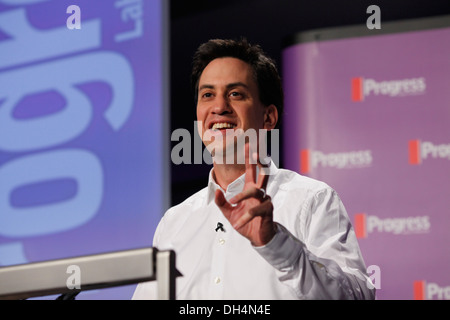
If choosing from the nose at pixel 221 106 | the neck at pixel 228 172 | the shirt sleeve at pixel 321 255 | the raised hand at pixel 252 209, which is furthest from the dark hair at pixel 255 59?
the raised hand at pixel 252 209

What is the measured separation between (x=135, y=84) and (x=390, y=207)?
4.00 feet

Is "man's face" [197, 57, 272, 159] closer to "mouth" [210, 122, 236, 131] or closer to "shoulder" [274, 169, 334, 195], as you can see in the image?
"mouth" [210, 122, 236, 131]

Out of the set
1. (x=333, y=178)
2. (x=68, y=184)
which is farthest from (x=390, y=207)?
(x=68, y=184)

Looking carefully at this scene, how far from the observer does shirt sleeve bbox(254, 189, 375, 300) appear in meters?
1.56

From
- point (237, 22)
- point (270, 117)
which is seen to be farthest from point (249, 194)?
point (237, 22)

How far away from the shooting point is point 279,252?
1534 millimetres

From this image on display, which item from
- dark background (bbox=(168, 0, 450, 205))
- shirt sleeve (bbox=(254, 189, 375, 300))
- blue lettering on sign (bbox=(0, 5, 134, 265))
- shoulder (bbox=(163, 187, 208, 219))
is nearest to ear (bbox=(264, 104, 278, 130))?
shoulder (bbox=(163, 187, 208, 219))

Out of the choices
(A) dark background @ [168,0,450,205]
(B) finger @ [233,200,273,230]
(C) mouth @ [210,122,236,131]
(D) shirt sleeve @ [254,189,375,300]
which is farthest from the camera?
(A) dark background @ [168,0,450,205]

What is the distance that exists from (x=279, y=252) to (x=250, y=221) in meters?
0.11

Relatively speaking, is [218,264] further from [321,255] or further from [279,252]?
[279,252]

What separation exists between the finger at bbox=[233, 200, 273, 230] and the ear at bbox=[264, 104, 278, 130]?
966mm

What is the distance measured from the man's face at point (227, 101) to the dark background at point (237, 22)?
5.83 ft

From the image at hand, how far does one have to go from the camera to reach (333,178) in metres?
3.20

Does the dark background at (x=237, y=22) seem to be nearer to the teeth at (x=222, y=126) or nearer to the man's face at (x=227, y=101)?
the man's face at (x=227, y=101)
